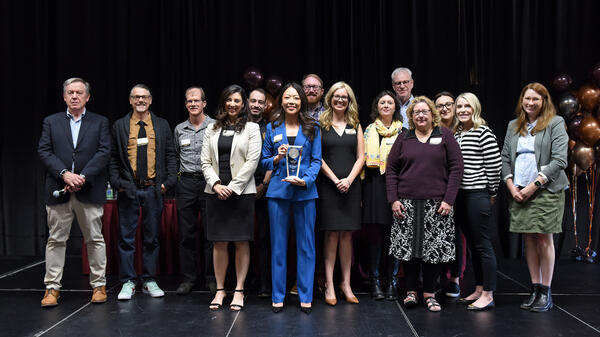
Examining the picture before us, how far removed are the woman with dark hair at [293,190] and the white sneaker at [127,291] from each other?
111 centimetres

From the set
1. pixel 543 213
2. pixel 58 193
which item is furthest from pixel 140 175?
pixel 543 213

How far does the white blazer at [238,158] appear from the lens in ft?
10.3

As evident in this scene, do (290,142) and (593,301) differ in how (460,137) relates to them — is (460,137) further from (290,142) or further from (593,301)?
(593,301)

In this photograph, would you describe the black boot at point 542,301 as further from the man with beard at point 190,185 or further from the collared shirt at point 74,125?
the collared shirt at point 74,125

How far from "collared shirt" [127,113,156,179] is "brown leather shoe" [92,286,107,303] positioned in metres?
0.89

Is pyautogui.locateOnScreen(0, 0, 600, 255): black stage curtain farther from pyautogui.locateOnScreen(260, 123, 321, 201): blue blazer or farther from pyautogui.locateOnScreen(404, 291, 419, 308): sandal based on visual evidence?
pyautogui.locateOnScreen(404, 291, 419, 308): sandal

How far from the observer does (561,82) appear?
4738mm

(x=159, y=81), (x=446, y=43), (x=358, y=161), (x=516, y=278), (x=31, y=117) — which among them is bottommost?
(x=516, y=278)

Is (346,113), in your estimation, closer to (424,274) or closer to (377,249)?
(377,249)

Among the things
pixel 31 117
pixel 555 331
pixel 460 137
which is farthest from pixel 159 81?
pixel 555 331

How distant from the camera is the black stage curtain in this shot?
523cm

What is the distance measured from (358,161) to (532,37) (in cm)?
322

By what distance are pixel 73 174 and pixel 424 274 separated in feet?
8.21

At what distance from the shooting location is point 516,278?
13.9 feet
